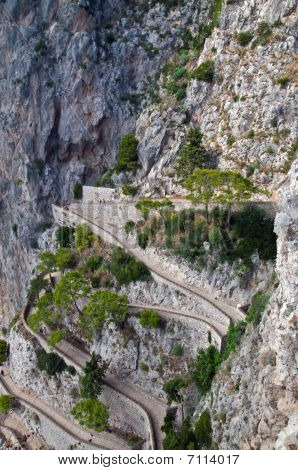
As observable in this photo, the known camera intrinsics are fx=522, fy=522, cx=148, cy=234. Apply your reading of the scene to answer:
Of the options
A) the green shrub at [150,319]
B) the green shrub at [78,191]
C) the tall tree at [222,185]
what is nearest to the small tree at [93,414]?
the green shrub at [150,319]

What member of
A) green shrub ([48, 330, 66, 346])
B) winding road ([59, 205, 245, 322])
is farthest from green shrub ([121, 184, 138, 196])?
green shrub ([48, 330, 66, 346])

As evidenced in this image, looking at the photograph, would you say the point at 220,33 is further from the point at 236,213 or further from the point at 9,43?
the point at 9,43

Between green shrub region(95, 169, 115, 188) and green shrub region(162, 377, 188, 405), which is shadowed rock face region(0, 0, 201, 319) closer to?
green shrub region(95, 169, 115, 188)

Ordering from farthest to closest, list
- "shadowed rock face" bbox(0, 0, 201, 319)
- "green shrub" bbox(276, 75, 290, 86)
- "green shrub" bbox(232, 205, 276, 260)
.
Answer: "shadowed rock face" bbox(0, 0, 201, 319) → "green shrub" bbox(276, 75, 290, 86) → "green shrub" bbox(232, 205, 276, 260)

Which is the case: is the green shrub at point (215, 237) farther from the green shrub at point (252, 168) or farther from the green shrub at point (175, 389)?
the green shrub at point (175, 389)

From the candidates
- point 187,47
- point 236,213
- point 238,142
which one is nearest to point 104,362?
point 236,213

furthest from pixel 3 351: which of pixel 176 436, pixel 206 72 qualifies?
pixel 206 72
